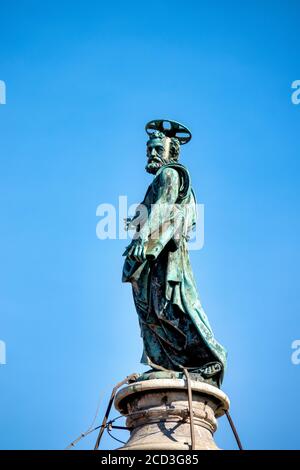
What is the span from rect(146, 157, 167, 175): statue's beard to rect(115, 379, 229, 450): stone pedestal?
12.0ft

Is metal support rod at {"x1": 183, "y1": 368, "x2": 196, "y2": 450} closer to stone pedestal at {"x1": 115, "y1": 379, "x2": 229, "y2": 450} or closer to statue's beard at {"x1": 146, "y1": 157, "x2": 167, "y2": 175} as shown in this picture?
stone pedestal at {"x1": 115, "y1": 379, "x2": 229, "y2": 450}

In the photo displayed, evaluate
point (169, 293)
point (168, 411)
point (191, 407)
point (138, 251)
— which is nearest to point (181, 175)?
point (138, 251)

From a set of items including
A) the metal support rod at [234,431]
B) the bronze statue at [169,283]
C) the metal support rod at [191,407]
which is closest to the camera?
the metal support rod at [191,407]

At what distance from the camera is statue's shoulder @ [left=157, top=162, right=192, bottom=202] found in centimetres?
1438

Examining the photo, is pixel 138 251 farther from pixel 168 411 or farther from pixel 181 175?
pixel 168 411

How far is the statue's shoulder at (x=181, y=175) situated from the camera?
566 inches

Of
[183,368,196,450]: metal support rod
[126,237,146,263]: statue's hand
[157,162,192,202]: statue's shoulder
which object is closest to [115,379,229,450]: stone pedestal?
[183,368,196,450]: metal support rod

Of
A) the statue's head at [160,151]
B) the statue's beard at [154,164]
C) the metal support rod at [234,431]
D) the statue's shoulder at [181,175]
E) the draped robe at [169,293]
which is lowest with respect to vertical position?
the metal support rod at [234,431]

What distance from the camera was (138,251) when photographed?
13.4m

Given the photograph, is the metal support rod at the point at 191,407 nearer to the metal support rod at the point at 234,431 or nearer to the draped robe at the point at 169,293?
the draped robe at the point at 169,293

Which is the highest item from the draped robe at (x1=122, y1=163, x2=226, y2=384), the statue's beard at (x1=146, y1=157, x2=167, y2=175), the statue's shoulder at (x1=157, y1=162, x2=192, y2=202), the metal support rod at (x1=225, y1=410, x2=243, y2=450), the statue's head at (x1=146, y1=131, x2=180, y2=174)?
the statue's head at (x1=146, y1=131, x2=180, y2=174)

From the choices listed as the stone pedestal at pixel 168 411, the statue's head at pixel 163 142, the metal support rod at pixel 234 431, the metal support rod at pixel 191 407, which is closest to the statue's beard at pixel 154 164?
the statue's head at pixel 163 142
